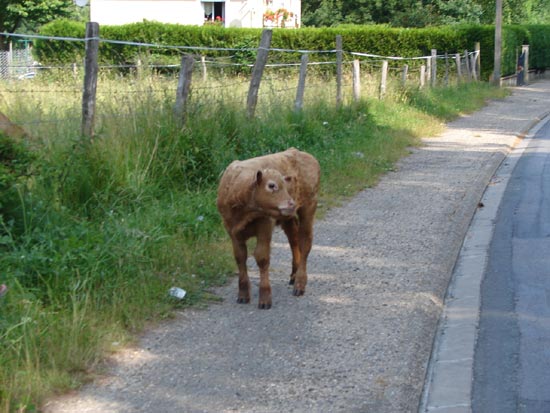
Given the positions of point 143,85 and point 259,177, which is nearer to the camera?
point 259,177

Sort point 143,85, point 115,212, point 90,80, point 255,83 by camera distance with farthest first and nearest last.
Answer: point 255,83, point 143,85, point 90,80, point 115,212

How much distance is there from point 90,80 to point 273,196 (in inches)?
137

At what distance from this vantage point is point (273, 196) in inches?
249

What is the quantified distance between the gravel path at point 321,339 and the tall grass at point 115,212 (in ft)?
0.98

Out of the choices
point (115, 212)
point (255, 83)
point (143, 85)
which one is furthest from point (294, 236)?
point (255, 83)

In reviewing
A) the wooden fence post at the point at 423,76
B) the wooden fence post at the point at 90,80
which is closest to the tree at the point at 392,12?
the wooden fence post at the point at 423,76

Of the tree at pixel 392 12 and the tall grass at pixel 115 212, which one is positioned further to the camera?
the tree at pixel 392 12

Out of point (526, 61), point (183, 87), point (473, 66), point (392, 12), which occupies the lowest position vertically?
point (183, 87)

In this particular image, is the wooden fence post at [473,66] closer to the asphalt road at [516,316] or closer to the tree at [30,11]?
the tree at [30,11]

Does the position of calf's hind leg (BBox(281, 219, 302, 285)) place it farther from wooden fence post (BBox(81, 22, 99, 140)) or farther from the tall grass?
wooden fence post (BBox(81, 22, 99, 140))

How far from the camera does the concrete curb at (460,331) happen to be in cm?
545

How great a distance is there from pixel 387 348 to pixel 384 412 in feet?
3.49

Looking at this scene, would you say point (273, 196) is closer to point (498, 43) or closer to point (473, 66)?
point (498, 43)

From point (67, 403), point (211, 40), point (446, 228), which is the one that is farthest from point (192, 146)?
point (211, 40)
